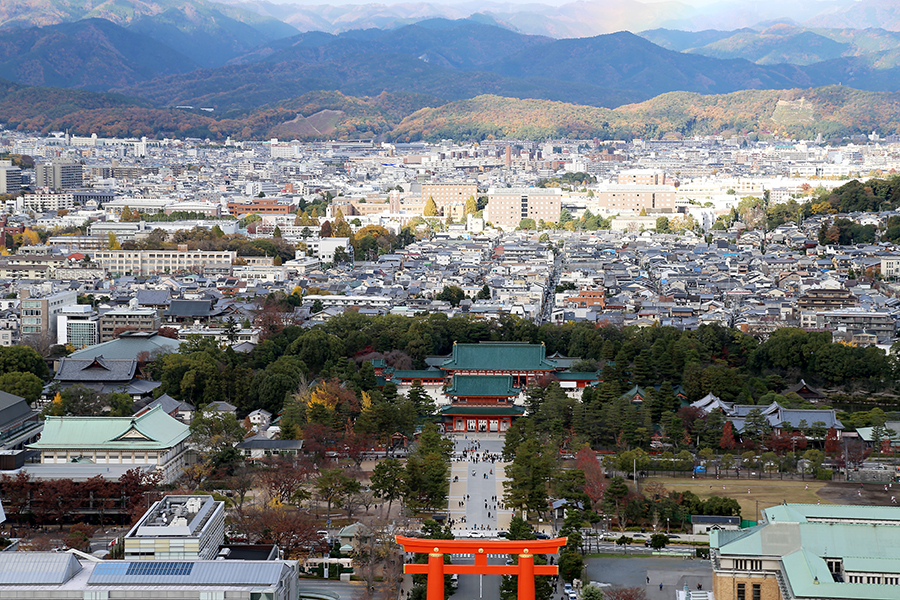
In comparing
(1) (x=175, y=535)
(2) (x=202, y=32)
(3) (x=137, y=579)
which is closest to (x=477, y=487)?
(1) (x=175, y=535)

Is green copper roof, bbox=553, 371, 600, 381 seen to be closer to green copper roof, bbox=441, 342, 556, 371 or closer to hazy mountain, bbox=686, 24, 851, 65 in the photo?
green copper roof, bbox=441, 342, 556, 371

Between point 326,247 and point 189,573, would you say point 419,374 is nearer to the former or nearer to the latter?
point 189,573

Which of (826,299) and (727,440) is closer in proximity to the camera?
(727,440)

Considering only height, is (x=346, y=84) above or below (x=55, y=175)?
above

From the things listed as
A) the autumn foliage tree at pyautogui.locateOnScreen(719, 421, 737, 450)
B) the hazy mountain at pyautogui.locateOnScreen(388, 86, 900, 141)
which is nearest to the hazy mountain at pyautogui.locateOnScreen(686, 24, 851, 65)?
the hazy mountain at pyautogui.locateOnScreen(388, 86, 900, 141)

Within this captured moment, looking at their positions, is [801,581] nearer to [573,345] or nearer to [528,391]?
[528,391]

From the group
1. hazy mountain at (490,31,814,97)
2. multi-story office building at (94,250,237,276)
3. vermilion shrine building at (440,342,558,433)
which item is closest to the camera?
vermilion shrine building at (440,342,558,433)

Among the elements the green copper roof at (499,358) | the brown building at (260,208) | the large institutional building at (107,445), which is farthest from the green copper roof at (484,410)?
the brown building at (260,208)
